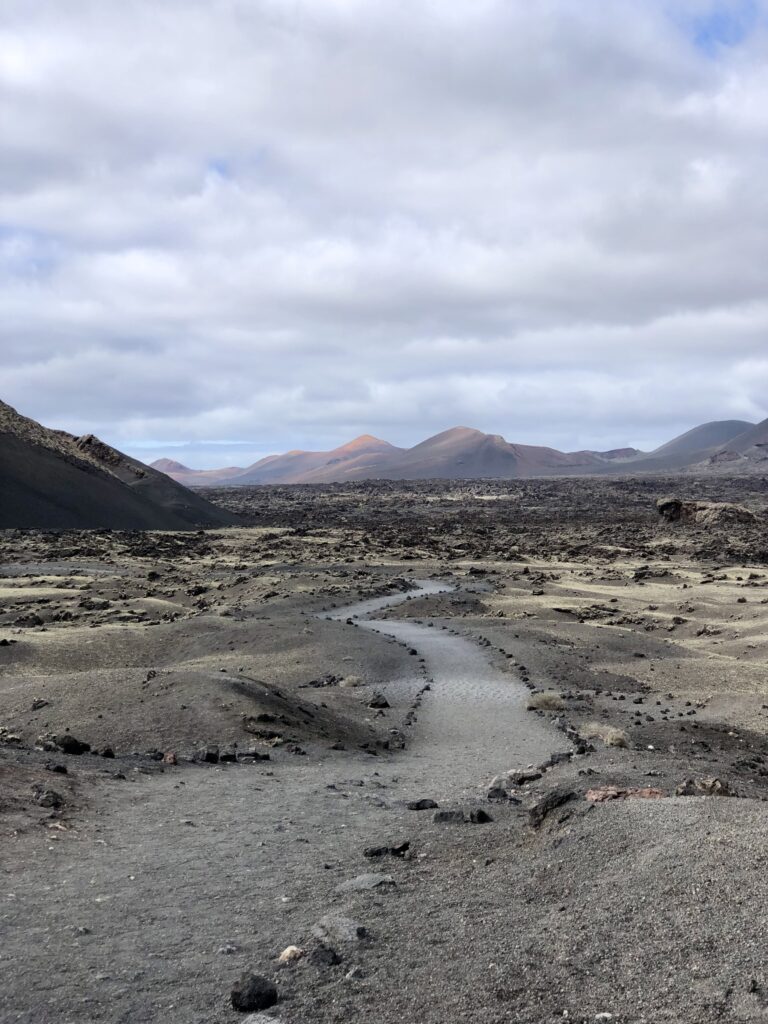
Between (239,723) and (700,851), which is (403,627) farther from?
(700,851)

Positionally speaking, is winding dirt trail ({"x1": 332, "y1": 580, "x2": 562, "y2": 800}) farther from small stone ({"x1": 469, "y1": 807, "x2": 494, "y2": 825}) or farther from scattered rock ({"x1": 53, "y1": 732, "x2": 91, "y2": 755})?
scattered rock ({"x1": 53, "y1": 732, "x2": 91, "y2": 755})

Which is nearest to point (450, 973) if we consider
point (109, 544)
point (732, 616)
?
point (732, 616)

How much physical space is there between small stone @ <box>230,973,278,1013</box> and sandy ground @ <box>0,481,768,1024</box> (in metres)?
0.06

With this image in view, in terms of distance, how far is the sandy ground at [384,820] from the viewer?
4969mm

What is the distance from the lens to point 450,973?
16.9 ft

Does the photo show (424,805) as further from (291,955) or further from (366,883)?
(291,955)

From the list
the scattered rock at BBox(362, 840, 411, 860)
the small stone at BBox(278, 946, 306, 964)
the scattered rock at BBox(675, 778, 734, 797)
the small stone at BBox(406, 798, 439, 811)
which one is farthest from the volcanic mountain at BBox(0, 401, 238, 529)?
the small stone at BBox(278, 946, 306, 964)

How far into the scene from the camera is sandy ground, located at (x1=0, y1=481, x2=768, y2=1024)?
4969mm

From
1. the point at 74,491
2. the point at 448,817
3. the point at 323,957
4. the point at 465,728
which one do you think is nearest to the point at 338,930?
the point at 323,957

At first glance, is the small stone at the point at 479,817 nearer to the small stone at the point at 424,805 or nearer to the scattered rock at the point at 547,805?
the scattered rock at the point at 547,805

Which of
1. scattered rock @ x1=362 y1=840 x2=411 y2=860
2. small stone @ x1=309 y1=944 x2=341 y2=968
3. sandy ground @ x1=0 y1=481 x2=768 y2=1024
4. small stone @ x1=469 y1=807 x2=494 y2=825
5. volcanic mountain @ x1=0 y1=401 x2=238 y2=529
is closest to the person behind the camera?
sandy ground @ x1=0 y1=481 x2=768 y2=1024

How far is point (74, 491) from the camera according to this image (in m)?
60.6

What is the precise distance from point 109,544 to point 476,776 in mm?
40788

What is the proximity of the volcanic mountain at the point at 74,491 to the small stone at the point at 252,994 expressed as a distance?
53.1 m
